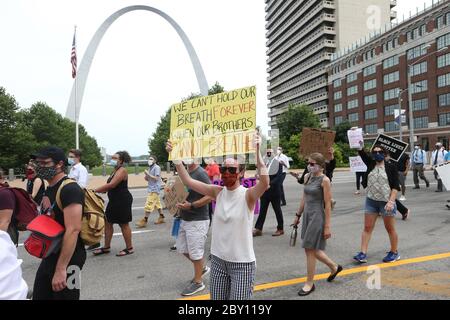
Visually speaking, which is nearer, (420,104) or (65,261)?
(65,261)

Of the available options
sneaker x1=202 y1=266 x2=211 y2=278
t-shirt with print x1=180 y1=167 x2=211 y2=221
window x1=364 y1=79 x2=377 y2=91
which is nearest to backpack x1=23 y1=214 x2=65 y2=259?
t-shirt with print x1=180 y1=167 x2=211 y2=221

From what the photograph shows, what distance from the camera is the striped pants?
286cm

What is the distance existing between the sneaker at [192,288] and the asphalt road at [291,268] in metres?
0.08

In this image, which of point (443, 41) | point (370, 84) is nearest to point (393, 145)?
point (443, 41)

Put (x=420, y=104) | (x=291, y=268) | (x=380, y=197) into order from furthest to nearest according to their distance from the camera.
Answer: (x=420, y=104) < (x=380, y=197) < (x=291, y=268)

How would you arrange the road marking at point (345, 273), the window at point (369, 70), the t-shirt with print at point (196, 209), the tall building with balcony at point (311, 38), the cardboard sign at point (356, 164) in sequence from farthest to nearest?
the tall building with balcony at point (311, 38) < the window at point (369, 70) < the cardboard sign at point (356, 164) < the t-shirt with print at point (196, 209) < the road marking at point (345, 273)

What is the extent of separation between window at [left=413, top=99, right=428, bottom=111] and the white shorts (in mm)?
64939

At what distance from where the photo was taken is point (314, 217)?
14.1 ft

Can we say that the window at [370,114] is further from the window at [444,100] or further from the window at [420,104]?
the window at [444,100]

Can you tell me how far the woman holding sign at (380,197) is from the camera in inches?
206

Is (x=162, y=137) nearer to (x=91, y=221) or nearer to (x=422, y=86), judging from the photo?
(x=422, y=86)

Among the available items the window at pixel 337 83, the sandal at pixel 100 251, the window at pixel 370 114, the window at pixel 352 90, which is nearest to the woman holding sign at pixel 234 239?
the sandal at pixel 100 251

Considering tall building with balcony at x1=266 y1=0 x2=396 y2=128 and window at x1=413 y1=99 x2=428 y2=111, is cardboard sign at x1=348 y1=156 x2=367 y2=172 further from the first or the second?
tall building with balcony at x1=266 y1=0 x2=396 y2=128

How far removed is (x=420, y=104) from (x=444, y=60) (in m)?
8.07
